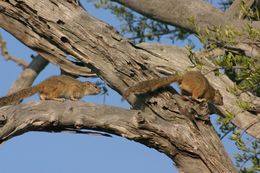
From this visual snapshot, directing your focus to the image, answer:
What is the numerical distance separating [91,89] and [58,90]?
3.42ft

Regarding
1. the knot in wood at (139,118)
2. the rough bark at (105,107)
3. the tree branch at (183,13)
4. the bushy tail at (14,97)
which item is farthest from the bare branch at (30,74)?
the knot in wood at (139,118)

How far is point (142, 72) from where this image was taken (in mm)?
6812

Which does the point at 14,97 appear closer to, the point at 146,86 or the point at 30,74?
the point at 30,74

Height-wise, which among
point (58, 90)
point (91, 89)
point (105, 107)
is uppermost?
point (91, 89)

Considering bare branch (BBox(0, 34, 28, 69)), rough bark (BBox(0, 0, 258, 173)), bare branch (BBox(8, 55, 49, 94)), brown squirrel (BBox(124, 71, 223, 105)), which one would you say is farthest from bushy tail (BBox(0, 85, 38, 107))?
brown squirrel (BBox(124, 71, 223, 105))

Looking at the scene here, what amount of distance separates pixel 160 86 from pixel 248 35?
103cm

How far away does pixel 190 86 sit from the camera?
7648mm

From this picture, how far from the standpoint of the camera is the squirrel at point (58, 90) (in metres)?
7.93

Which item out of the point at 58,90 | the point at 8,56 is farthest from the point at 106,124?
the point at 8,56

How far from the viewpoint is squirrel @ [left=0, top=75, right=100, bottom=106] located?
26.0ft

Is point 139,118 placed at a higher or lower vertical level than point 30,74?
lower

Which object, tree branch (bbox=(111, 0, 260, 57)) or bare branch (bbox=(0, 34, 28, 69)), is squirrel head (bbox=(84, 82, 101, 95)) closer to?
bare branch (bbox=(0, 34, 28, 69))

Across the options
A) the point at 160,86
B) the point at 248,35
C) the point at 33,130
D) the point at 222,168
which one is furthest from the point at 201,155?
the point at 33,130

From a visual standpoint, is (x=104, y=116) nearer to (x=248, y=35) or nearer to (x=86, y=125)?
(x=86, y=125)
